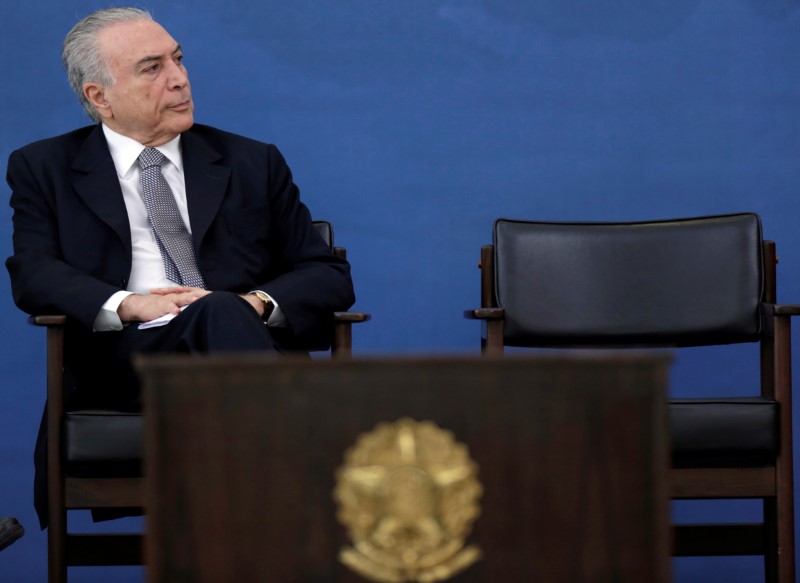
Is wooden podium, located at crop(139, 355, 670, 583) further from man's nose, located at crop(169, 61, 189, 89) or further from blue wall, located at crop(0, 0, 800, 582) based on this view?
blue wall, located at crop(0, 0, 800, 582)

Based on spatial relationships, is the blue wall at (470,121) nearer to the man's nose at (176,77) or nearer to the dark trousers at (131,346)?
the man's nose at (176,77)

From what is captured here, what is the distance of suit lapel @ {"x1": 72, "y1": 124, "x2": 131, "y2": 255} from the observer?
7.56 ft

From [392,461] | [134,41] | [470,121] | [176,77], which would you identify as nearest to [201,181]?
[176,77]

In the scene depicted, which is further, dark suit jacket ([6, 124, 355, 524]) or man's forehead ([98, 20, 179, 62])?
man's forehead ([98, 20, 179, 62])

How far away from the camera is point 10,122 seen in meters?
2.90

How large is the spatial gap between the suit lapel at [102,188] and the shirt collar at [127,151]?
0.02 metres

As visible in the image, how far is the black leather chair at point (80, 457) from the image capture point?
2.04 meters

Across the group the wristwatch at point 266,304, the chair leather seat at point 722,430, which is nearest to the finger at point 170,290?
the wristwatch at point 266,304

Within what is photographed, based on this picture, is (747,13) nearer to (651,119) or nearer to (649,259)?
(651,119)

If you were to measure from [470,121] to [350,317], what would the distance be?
92 cm

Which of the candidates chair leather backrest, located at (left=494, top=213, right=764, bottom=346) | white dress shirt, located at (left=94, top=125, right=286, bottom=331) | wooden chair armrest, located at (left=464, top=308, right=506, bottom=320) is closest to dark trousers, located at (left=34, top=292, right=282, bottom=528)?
white dress shirt, located at (left=94, top=125, right=286, bottom=331)

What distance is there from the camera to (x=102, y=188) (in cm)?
233

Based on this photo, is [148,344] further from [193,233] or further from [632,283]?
[632,283]

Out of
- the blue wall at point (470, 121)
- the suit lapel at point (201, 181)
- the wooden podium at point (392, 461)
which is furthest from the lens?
the blue wall at point (470, 121)
